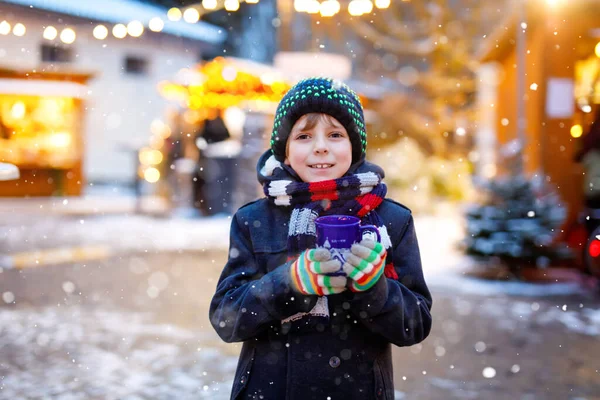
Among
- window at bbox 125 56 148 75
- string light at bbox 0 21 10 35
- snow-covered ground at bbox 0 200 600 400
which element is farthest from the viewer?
window at bbox 125 56 148 75

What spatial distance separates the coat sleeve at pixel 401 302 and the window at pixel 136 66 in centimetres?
2662

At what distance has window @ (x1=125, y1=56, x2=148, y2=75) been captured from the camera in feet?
89.5

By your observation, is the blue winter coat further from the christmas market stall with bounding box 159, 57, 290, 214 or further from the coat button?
the christmas market stall with bounding box 159, 57, 290, 214

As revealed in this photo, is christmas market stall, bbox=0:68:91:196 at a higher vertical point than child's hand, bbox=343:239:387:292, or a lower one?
higher

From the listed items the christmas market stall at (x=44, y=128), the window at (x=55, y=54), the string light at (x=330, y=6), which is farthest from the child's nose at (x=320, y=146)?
the window at (x=55, y=54)

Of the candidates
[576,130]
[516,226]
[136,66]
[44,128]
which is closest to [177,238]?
[516,226]

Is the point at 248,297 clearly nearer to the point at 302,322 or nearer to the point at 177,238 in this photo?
the point at 302,322

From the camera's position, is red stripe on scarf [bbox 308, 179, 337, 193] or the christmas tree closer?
red stripe on scarf [bbox 308, 179, 337, 193]

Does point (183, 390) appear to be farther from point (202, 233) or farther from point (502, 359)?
point (202, 233)

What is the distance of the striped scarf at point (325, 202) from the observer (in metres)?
1.90

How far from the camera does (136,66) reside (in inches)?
1085

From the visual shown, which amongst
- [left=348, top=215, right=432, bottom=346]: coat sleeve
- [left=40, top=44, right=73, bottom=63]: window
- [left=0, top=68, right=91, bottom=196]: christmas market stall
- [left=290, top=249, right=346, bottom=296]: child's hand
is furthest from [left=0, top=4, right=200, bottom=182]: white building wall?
[left=290, top=249, right=346, bottom=296]: child's hand

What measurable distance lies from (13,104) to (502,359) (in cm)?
1979

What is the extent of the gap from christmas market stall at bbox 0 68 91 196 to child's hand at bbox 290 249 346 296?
2071 centimetres
